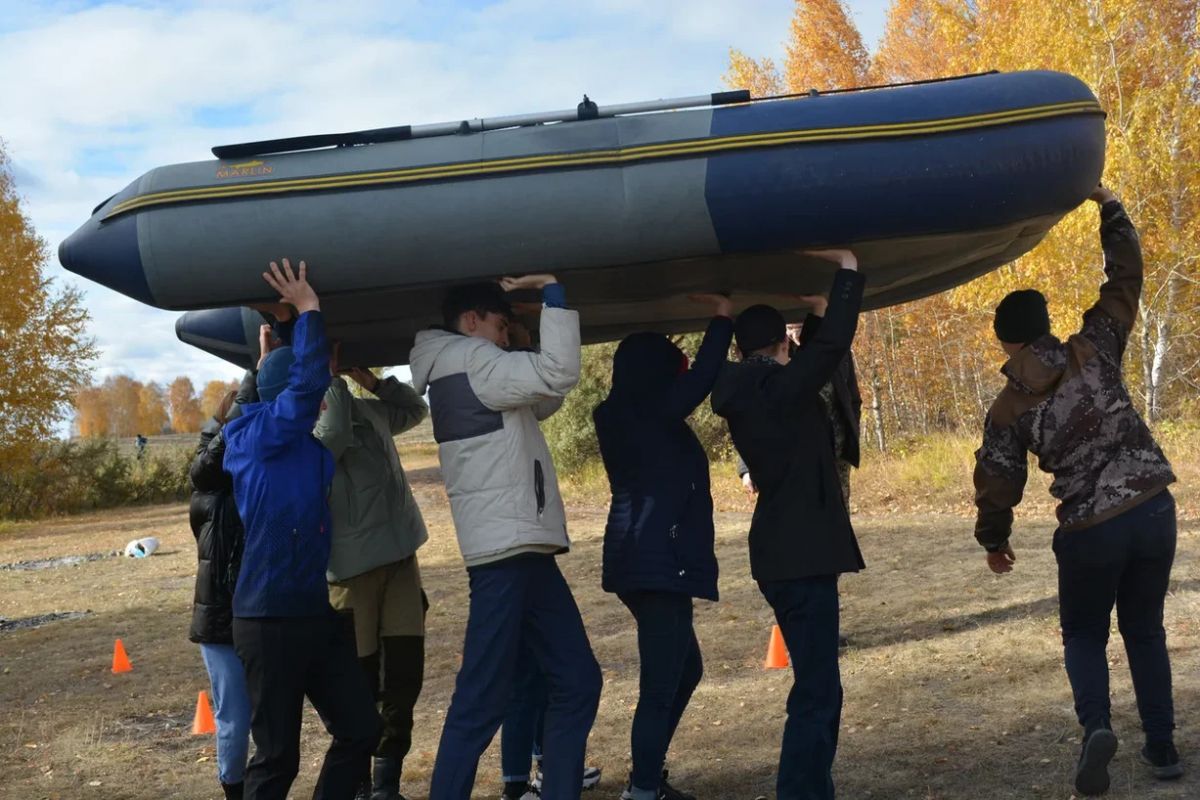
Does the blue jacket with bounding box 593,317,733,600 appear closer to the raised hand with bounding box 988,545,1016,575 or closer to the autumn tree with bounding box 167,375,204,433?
the raised hand with bounding box 988,545,1016,575

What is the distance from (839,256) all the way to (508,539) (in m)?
1.57

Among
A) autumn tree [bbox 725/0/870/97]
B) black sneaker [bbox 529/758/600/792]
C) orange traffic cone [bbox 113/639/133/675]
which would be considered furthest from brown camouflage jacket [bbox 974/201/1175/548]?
autumn tree [bbox 725/0/870/97]

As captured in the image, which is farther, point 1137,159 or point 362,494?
point 1137,159

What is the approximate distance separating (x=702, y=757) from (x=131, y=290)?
10.6ft

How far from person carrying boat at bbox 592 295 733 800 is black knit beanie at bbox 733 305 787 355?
6 cm

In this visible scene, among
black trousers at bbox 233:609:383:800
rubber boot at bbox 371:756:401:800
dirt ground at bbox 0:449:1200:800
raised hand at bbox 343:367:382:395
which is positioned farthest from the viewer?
raised hand at bbox 343:367:382:395

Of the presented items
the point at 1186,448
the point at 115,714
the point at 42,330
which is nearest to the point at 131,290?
the point at 115,714

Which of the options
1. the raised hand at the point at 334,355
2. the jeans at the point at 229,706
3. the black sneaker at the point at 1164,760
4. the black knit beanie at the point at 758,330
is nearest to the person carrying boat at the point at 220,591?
the jeans at the point at 229,706

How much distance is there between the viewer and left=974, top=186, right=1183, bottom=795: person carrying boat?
4.05m

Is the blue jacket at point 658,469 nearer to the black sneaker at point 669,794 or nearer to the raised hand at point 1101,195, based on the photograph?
the black sneaker at point 669,794

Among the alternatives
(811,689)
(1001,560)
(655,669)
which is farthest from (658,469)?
(1001,560)

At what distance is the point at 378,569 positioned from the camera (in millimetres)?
4617

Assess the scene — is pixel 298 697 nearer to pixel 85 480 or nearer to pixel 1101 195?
pixel 1101 195

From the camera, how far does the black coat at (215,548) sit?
4.36 metres
